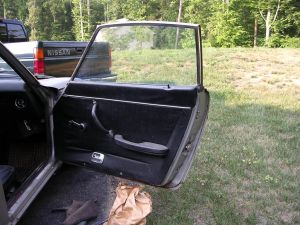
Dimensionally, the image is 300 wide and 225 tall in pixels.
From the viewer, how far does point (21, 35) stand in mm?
9445

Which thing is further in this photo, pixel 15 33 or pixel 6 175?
pixel 15 33

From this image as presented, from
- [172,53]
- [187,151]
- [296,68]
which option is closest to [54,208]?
[187,151]

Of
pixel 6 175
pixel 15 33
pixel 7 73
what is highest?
pixel 15 33

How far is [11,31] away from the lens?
9156mm

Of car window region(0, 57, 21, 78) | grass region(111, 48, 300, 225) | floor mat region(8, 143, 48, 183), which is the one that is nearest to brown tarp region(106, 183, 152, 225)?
grass region(111, 48, 300, 225)

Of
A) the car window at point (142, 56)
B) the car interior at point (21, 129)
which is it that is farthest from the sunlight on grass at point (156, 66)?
the car interior at point (21, 129)

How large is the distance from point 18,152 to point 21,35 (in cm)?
667

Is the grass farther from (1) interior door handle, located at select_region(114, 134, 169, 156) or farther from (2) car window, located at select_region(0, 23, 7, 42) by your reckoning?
(2) car window, located at select_region(0, 23, 7, 42)

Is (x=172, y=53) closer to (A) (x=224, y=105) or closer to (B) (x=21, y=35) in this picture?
(A) (x=224, y=105)

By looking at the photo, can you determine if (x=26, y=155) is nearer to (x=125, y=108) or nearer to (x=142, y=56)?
(x=125, y=108)

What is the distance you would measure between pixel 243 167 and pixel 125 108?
83.1 inches

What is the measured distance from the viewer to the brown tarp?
2758 millimetres

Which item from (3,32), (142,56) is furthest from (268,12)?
(142,56)

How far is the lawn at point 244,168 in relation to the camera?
3.41 m
